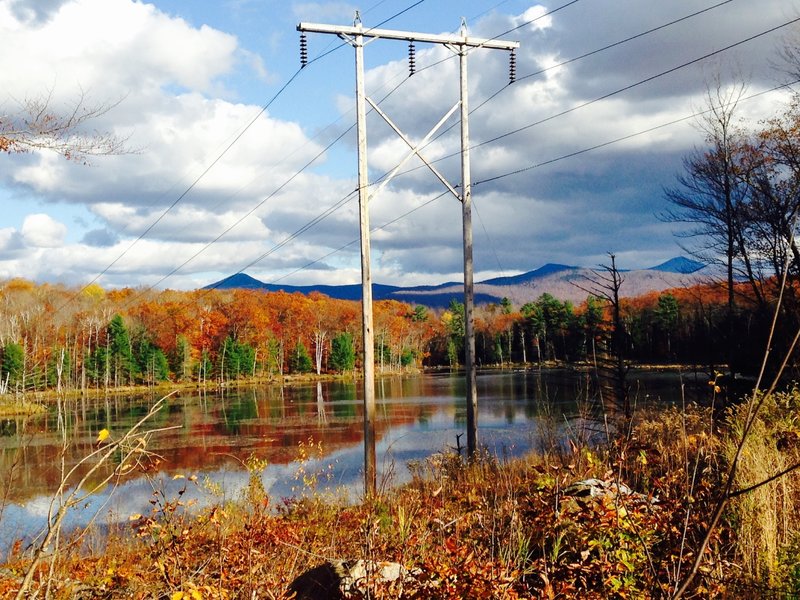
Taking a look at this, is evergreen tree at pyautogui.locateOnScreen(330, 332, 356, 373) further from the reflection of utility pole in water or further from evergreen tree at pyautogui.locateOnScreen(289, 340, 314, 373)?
the reflection of utility pole in water

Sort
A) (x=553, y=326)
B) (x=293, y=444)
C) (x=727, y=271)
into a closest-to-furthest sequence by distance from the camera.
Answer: (x=727, y=271) < (x=293, y=444) < (x=553, y=326)

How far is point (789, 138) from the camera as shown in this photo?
21.1 metres

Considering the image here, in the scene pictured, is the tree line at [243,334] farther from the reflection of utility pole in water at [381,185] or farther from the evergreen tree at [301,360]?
the reflection of utility pole in water at [381,185]

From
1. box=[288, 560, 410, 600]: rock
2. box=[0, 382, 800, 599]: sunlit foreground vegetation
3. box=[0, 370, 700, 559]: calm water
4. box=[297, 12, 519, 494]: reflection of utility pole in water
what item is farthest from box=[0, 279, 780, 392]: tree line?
box=[288, 560, 410, 600]: rock

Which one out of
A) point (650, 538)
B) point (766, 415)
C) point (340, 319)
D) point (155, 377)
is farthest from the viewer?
point (340, 319)

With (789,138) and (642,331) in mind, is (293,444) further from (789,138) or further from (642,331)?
(642,331)

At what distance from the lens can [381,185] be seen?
13.5m

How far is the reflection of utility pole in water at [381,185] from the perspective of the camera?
511 inches

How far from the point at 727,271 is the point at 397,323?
8812 centimetres

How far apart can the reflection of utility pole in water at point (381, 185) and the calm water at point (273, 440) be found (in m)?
1.34

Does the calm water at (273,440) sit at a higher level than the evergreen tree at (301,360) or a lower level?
lower

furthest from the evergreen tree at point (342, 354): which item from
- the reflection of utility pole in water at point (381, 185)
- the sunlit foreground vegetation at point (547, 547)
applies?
the sunlit foreground vegetation at point (547, 547)

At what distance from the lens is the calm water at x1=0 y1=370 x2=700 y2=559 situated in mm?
15578

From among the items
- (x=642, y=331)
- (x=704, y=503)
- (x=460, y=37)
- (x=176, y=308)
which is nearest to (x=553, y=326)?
(x=642, y=331)
